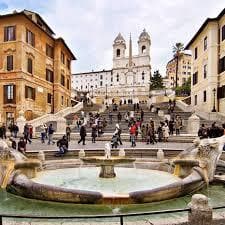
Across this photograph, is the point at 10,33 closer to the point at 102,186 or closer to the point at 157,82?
the point at 102,186

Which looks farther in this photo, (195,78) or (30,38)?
(195,78)

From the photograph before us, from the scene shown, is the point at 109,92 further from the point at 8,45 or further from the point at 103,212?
the point at 103,212

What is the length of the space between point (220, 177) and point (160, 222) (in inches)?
256

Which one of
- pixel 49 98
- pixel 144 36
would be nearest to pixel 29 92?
pixel 49 98

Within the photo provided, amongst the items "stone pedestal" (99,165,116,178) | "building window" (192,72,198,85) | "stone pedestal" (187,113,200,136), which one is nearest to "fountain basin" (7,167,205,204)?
"stone pedestal" (99,165,116,178)

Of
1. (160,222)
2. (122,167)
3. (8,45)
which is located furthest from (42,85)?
(160,222)

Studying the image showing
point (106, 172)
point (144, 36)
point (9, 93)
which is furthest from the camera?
point (144, 36)

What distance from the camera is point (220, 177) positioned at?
11.5 metres

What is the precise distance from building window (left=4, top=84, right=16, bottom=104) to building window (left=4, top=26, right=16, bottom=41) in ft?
18.0

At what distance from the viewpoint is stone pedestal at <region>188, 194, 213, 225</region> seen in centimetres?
522

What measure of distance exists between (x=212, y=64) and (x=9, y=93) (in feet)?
79.4

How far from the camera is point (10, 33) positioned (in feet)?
125

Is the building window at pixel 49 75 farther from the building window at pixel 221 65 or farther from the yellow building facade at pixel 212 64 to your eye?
the building window at pixel 221 65

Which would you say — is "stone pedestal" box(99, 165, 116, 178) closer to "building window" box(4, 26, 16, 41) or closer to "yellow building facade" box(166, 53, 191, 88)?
"building window" box(4, 26, 16, 41)
